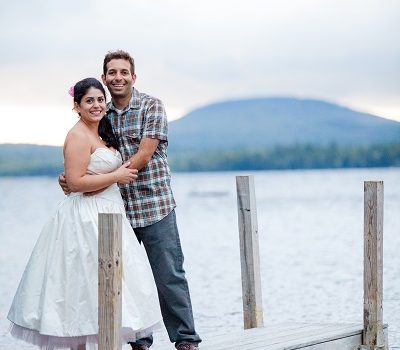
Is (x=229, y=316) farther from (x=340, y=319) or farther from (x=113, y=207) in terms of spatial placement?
(x=113, y=207)

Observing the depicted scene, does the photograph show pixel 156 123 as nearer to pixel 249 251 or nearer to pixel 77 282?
pixel 77 282

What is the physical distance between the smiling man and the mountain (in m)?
112

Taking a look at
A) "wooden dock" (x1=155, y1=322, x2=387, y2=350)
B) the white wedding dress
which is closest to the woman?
the white wedding dress

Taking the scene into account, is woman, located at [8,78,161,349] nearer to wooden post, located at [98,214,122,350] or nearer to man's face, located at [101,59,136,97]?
man's face, located at [101,59,136,97]

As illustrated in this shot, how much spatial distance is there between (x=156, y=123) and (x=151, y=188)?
1.16 ft

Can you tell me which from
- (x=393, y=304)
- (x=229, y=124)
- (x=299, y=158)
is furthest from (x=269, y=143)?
(x=393, y=304)

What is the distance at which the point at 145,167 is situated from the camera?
5660mm

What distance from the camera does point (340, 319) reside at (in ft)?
40.7

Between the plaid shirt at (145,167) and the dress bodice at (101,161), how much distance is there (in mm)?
177

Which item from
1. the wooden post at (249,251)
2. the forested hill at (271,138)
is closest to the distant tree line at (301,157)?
the forested hill at (271,138)

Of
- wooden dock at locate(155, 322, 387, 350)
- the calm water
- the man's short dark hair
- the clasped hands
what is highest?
the man's short dark hair

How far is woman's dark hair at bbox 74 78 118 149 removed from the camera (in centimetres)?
542

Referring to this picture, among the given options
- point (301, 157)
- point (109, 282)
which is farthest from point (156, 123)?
point (301, 157)

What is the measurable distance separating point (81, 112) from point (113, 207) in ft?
1.70
